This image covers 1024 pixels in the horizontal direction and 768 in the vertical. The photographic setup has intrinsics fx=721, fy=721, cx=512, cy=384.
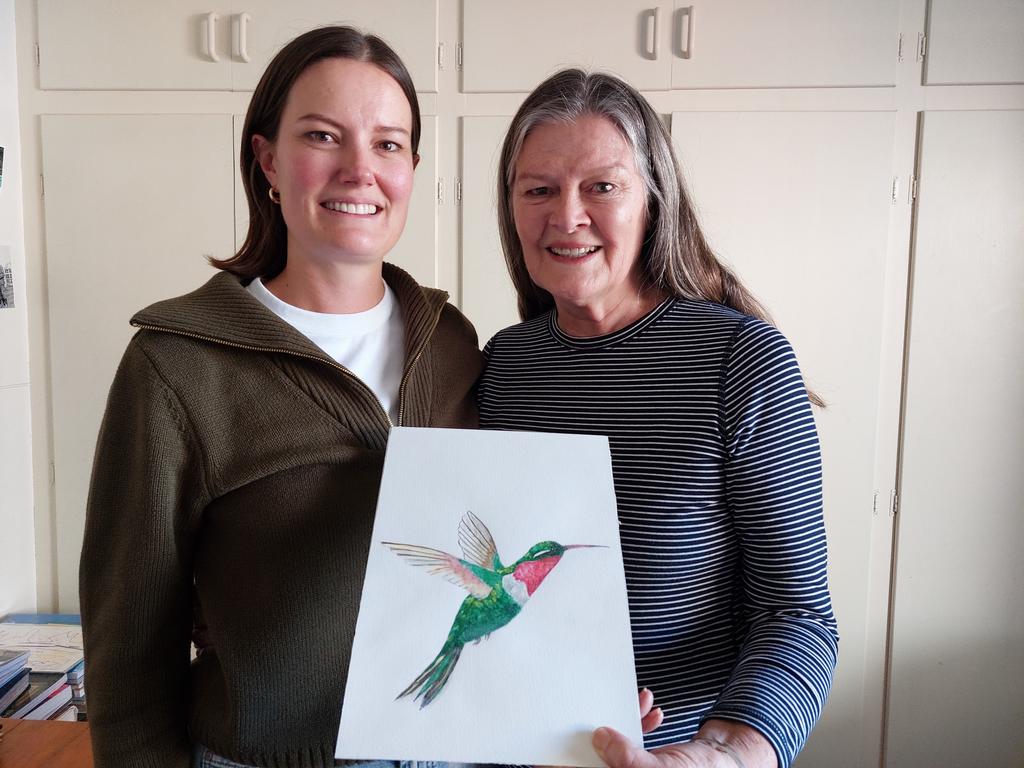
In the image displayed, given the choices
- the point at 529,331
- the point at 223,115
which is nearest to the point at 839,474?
the point at 529,331

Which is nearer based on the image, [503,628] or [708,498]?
[503,628]

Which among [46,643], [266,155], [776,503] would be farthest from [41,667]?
[776,503]

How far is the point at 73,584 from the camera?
2.26 m

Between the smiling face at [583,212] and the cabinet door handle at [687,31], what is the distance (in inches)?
48.8

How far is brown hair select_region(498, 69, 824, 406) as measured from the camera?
3.17 feet

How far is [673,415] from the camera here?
0.91 metres

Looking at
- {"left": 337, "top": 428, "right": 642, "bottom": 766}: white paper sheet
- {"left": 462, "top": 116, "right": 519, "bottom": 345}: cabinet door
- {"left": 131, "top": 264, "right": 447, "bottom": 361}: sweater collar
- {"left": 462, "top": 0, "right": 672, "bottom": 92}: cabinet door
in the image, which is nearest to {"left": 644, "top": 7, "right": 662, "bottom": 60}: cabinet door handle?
{"left": 462, "top": 0, "right": 672, "bottom": 92}: cabinet door

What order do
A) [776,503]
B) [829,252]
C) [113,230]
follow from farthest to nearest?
1. [113,230]
2. [829,252]
3. [776,503]

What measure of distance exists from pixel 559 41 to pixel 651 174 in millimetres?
1235

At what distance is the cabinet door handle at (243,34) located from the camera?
6.70 feet

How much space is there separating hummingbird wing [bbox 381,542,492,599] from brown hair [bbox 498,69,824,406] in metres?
0.52

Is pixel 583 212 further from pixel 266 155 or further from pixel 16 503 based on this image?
pixel 16 503

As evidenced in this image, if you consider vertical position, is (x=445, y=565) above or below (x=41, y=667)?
above

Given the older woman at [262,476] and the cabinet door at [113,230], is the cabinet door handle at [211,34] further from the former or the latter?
the older woman at [262,476]
